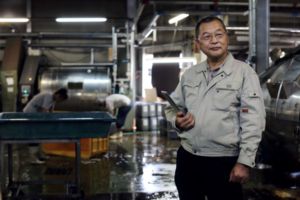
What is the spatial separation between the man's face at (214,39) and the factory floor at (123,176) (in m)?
2.97

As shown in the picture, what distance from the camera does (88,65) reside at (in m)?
11.8

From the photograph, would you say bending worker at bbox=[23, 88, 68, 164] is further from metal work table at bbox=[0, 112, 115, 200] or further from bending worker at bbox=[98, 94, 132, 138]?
metal work table at bbox=[0, 112, 115, 200]

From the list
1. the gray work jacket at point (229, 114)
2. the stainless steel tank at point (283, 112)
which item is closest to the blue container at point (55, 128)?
the stainless steel tank at point (283, 112)

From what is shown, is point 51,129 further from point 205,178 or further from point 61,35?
point 61,35

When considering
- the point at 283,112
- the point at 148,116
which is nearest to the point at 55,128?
the point at 283,112

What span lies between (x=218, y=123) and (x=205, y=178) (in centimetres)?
32

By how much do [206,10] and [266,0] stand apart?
3399 mm

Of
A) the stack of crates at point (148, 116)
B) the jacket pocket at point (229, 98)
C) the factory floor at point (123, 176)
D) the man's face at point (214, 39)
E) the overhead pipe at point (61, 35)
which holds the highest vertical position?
the overhead pipe at point (61, 35)

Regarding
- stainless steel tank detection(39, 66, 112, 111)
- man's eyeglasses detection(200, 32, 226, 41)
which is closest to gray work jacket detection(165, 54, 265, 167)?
man's eyeglasses detection(200, 32, 226, 41)

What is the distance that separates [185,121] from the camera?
2.24m

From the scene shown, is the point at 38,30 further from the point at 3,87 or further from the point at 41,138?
the point at 41,138

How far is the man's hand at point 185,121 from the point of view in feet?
7.32

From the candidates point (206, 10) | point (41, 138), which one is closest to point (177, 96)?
point (41, 138)

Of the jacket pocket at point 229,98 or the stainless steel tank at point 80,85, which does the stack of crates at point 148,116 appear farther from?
the jacket pocket at point 229,98
